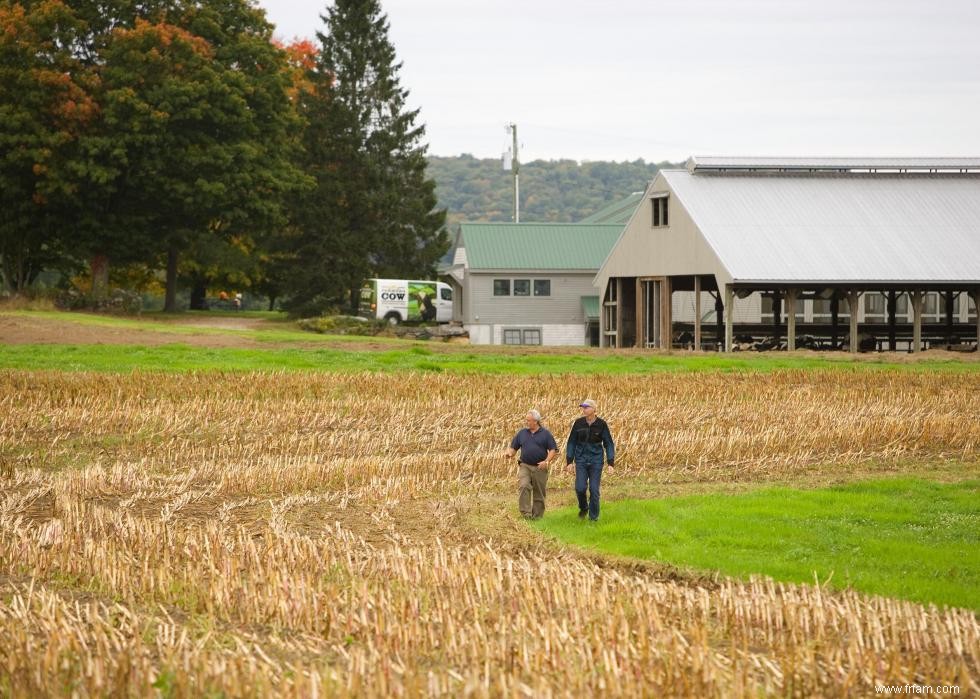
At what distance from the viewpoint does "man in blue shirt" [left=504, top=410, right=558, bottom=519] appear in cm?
1588

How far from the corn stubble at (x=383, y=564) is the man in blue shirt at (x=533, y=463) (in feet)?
1.73

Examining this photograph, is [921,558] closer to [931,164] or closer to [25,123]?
[931,164]

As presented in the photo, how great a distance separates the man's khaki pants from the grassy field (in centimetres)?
27

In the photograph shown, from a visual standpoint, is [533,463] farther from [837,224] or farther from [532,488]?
[837,224]

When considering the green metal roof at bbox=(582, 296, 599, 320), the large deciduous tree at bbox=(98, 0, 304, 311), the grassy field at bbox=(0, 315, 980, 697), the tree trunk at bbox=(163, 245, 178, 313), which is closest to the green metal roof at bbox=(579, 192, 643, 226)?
the green metal roof at bbox=(582, 296, 599, 320)

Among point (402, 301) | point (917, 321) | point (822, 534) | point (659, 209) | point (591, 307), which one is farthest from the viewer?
point (402, 301)

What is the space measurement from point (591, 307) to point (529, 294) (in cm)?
288

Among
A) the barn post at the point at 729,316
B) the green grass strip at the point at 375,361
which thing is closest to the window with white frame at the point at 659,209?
the barn post at the point at 729,316

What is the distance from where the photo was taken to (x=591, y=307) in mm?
59031

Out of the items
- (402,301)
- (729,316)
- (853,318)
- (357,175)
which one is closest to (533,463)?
(729,316)

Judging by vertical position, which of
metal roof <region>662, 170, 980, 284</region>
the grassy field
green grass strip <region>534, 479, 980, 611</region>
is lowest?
green grass strip <region>534, 479, 980, 611</region>

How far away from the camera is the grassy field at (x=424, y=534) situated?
8.52 meters

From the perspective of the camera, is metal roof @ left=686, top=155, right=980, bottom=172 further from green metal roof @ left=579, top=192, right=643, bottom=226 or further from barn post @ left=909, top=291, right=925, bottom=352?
green metal roof @ left=579, top=192, right=643, bottom=226

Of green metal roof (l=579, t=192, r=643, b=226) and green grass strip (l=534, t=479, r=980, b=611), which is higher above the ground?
green metal roof (l=579, t=192, r=643, b=226)
